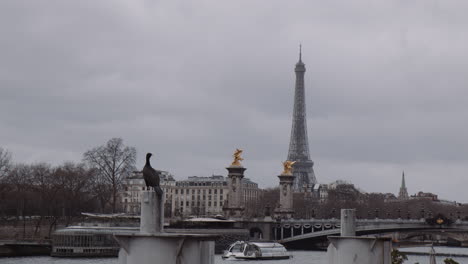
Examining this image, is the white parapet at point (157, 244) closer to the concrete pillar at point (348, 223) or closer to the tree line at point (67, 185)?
the concrete pillar at point (348, 223)

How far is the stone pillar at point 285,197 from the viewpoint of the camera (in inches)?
4008

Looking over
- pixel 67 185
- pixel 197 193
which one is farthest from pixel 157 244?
pixel 197 193

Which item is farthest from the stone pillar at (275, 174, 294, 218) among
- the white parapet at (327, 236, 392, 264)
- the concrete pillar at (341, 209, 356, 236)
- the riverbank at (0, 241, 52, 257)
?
the white parapet at (327, 236, 392, 264)

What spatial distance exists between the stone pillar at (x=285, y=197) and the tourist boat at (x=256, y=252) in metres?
29.8

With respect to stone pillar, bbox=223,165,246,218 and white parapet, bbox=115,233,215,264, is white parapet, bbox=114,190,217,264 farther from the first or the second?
stone pillar, bbox=223,165,246,218

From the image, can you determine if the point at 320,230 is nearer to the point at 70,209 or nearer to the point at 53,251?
the point at 70,209

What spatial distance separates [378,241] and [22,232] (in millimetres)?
74014

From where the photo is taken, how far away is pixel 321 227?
3637 inches

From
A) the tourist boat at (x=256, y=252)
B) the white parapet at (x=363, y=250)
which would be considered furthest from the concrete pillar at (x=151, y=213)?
the tourist boat at (x=256, y=252)

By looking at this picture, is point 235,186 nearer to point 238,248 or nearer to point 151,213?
point 238,248

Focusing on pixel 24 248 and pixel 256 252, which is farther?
pixel 256 252

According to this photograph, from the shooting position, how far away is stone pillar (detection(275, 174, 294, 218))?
10181 cm

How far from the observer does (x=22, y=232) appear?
268 ft

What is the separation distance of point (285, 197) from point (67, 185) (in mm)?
28804
